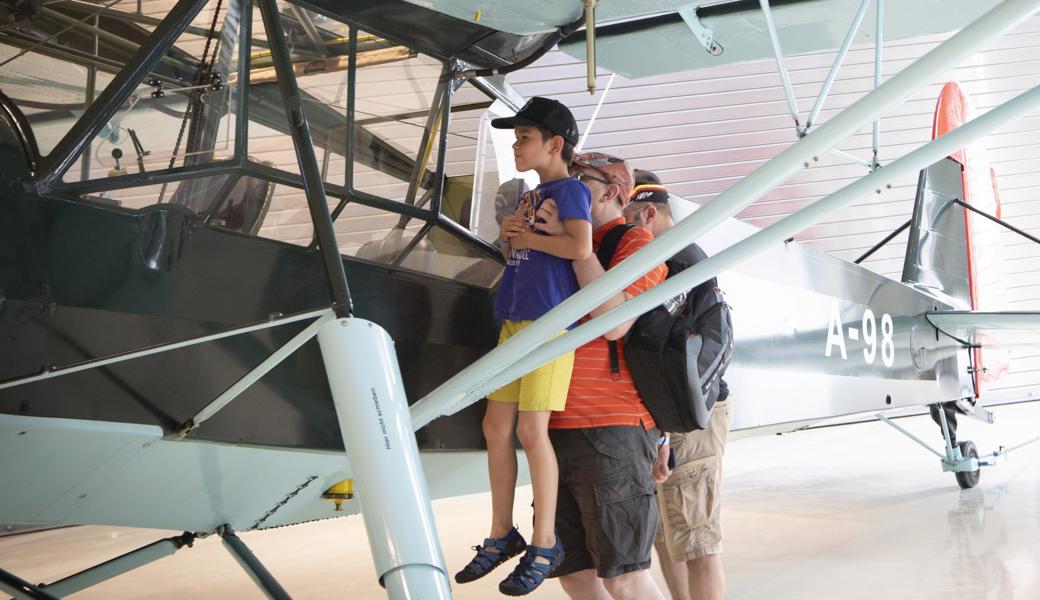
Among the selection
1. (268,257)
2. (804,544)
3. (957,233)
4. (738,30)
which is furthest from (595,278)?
(957,233)

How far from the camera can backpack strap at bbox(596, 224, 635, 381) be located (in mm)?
2457

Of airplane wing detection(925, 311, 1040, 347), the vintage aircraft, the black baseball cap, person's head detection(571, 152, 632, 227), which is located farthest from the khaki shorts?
airplane wing detection(925, 311, 1040, 347)

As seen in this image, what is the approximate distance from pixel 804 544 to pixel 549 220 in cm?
363

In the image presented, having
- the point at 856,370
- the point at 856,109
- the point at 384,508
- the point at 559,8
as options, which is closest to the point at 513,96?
the point at 559,8

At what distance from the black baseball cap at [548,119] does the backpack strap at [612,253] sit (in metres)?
0.26

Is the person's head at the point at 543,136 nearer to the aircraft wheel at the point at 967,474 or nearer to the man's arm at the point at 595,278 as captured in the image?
the man's arm at the point at 595,278

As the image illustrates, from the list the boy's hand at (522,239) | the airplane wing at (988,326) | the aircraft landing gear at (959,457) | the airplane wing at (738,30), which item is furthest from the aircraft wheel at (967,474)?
the boy's hand at (522,239)

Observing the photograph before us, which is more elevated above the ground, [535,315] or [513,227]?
[513,227]

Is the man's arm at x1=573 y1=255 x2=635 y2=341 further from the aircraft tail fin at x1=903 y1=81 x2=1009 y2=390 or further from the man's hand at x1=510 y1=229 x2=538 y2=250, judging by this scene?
the aircraft tail fin at x1=903 y1=81 x2=1009 y2=390

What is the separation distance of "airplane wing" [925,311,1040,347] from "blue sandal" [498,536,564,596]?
14.6 feet

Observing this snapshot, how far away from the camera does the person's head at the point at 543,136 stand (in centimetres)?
252

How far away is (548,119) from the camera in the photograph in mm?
2521

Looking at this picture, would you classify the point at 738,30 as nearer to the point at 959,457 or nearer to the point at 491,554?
the point at 491,554

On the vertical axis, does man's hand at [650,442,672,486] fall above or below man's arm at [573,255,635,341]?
below
